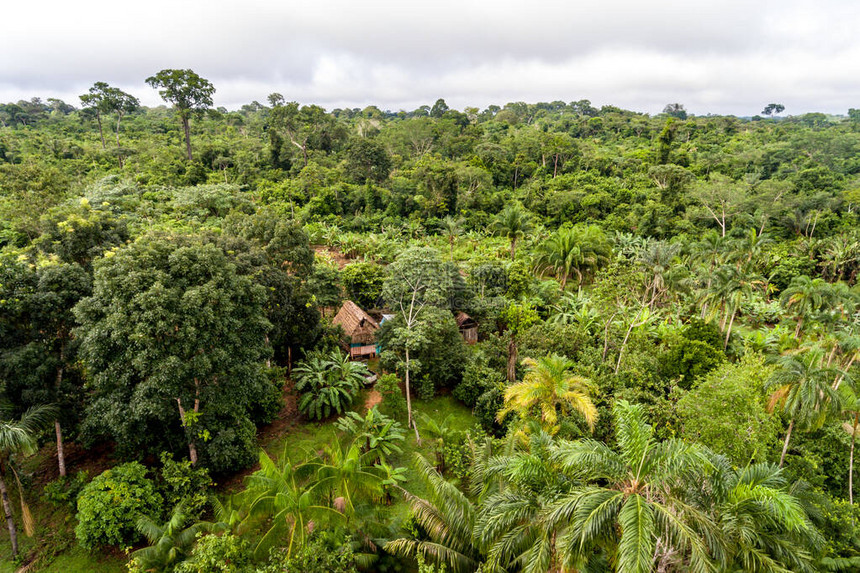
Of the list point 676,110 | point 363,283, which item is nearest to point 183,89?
point 363,283

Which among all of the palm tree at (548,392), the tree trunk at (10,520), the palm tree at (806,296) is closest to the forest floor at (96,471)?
the tree trunk at (10,520)

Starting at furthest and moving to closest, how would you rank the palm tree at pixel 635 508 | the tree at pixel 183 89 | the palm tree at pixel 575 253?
the tree at pixel 183 89 < the palm tree at pixel 575 253 < the palm tree at pixel 635 508

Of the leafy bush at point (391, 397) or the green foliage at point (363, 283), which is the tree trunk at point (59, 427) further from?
the green foliage at point (363, 283)

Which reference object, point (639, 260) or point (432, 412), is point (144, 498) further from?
point (639, 260)

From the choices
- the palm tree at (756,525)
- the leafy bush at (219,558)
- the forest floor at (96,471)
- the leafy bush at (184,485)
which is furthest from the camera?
the leafy bush at (184,485)

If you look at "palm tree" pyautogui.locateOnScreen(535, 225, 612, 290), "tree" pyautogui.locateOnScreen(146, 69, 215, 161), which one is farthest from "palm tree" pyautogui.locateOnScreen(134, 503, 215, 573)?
"tree" pyautogui.locateOnScreen(146, 69, 215, 161)

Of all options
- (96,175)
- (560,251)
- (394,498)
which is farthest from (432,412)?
(96,175)

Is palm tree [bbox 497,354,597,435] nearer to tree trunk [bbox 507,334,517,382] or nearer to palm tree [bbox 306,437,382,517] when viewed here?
palm tree [bbox 306,437,382,517]

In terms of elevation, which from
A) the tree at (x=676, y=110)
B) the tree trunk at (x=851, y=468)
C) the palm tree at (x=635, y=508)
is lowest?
the tree trunk at (x=851, y=468)
